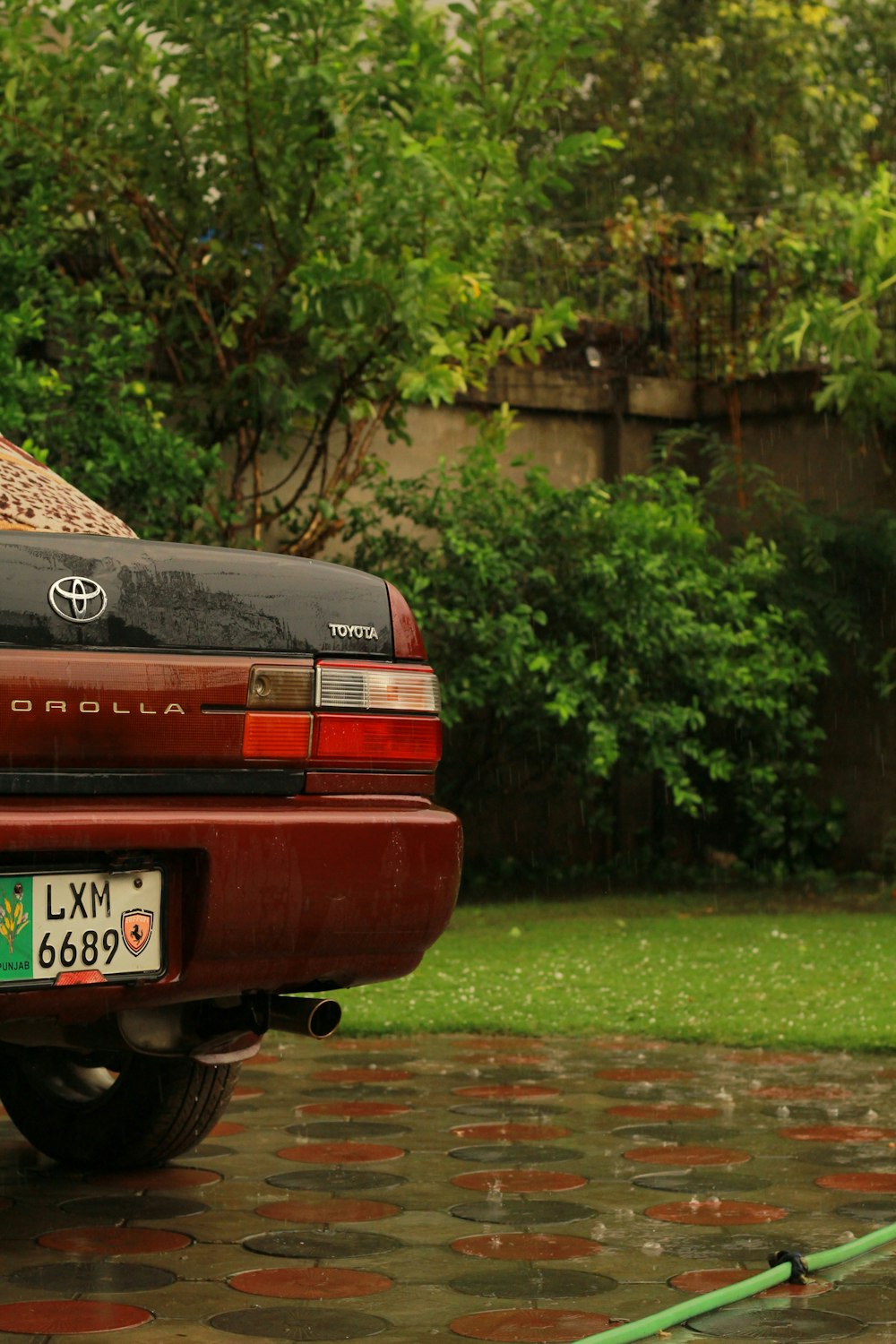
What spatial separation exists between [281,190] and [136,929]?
6.47m

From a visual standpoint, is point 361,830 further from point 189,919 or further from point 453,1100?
point 453,1100

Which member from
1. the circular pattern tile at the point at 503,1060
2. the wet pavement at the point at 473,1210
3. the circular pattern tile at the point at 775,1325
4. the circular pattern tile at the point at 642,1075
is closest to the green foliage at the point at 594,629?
the circular pattern tile at the point at 503,1060

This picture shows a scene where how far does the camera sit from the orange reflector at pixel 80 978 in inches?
127

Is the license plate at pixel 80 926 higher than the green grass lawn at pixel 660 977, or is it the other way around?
the license plate at pixel 80 926

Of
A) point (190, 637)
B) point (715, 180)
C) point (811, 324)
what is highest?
point (715, 180)

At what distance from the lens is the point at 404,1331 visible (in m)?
3.15

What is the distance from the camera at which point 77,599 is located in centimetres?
328

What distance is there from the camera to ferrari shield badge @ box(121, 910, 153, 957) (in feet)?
10.8

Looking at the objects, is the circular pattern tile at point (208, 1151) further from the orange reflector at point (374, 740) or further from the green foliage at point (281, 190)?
the green foliage at point (281, 190)

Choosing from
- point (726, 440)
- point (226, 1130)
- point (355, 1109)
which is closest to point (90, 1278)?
point (226, 1130)

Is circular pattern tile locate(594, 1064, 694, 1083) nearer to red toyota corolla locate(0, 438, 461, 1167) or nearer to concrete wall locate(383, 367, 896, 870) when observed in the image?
red toyota corolla locate(0, 438, 461, 1167)

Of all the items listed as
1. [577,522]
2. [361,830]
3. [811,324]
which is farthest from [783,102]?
[361,830]

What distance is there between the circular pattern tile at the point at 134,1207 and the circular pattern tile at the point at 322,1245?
0.92ft

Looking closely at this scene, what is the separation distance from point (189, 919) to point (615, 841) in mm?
9103
